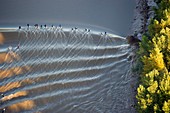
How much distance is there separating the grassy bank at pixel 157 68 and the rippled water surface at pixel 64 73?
2123mm

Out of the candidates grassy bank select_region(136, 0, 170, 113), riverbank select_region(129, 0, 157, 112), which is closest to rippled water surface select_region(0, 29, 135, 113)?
riverbank select_region(129, 0, 157, 112)

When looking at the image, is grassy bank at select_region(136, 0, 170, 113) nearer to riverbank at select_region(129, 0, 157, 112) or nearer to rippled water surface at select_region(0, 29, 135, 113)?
rippled water surface at select_region(0, 29, 135, 113)

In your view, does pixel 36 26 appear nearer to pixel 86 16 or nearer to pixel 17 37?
pixel 17 37

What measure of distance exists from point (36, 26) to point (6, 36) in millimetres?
1917

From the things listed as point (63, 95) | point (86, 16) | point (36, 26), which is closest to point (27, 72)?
point (63, 95)

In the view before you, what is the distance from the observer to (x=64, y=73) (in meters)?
15.1

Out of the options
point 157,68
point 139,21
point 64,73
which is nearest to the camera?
point 157,68

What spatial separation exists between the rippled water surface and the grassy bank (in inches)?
83.6

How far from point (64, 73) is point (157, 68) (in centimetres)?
508

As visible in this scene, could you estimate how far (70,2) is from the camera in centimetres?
1872

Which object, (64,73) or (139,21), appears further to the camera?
(139,21)

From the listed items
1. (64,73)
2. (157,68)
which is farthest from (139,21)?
(157,68)

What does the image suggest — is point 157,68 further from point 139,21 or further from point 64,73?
point 139,21

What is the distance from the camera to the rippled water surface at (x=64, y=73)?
13.4 meters
